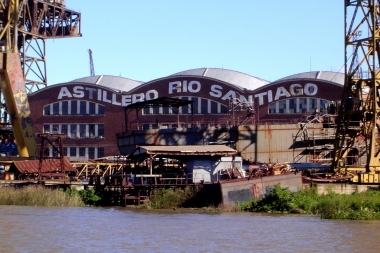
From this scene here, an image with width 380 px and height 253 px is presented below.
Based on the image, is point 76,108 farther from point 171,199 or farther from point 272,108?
point 171,199

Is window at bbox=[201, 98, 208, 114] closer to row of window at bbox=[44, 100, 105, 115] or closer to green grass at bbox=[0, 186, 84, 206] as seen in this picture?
row of window at bbox=[44, 100, 105, 115]

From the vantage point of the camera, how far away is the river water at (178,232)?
27.6 meters

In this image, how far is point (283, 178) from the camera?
4678cm

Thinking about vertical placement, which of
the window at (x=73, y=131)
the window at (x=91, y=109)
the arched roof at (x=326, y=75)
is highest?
the arched roof at (x=326, y=75)

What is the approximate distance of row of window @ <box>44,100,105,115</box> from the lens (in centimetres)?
8628

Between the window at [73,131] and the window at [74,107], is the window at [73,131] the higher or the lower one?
the lower one

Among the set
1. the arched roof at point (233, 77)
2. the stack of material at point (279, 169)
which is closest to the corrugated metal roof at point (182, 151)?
the stack of material at point (279, 169)

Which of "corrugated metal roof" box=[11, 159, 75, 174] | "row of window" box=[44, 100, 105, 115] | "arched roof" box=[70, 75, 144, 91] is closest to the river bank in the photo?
"corrugated metal roof" box=[11, 159, 75, 174]

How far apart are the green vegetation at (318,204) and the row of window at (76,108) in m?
43.1

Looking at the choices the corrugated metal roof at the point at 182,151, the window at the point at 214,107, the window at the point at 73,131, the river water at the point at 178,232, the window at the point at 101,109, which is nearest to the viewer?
the river water at the point at 178,232

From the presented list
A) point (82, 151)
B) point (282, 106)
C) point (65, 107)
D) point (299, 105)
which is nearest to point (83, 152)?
point (82, 151)

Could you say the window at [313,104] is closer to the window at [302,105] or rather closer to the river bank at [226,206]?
the window at [302,105]

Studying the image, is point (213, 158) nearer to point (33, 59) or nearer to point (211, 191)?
point (211, 191)

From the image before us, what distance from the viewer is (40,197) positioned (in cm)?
4606
